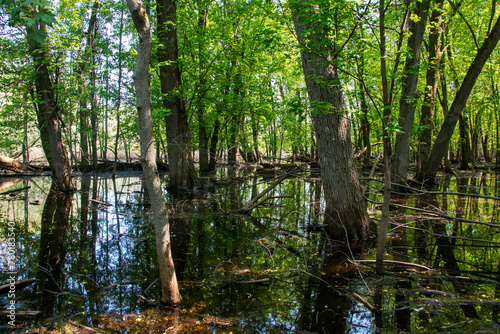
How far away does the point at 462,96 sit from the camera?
357 inches

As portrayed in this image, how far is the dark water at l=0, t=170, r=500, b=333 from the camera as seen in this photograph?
300 centimetres

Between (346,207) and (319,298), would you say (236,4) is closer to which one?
(346,207)

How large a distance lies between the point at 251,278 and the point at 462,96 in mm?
9343

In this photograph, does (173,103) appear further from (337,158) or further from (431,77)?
(431,77)

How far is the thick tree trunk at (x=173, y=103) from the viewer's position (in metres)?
10.1

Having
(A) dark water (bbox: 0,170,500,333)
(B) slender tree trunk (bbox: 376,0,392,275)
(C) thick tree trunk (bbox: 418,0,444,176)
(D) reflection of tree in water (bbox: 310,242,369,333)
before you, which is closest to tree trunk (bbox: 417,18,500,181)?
(C) thick tree trunk (bbox: 418,0,444,176)

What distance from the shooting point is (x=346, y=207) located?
18.0 feet

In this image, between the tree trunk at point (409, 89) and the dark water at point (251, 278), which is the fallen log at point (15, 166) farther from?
the tree trunk at point (409, 89)

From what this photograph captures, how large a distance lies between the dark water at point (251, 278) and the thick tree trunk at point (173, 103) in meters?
4.47

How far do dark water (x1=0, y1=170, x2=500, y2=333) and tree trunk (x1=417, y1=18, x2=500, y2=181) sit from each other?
363 centimetres

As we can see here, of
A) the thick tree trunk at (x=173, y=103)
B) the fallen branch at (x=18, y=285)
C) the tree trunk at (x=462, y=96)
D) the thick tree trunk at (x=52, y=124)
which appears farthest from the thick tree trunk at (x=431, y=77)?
the thick tree trunk at (x=52, y=124)

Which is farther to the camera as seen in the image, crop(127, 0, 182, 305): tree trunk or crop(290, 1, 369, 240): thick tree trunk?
crop(290, 1, 369, 240): thick tree trunk

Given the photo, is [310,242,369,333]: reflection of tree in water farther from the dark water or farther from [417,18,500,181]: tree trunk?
[417,18,500,181]: tree trunk

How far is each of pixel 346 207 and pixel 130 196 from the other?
29.7ft
